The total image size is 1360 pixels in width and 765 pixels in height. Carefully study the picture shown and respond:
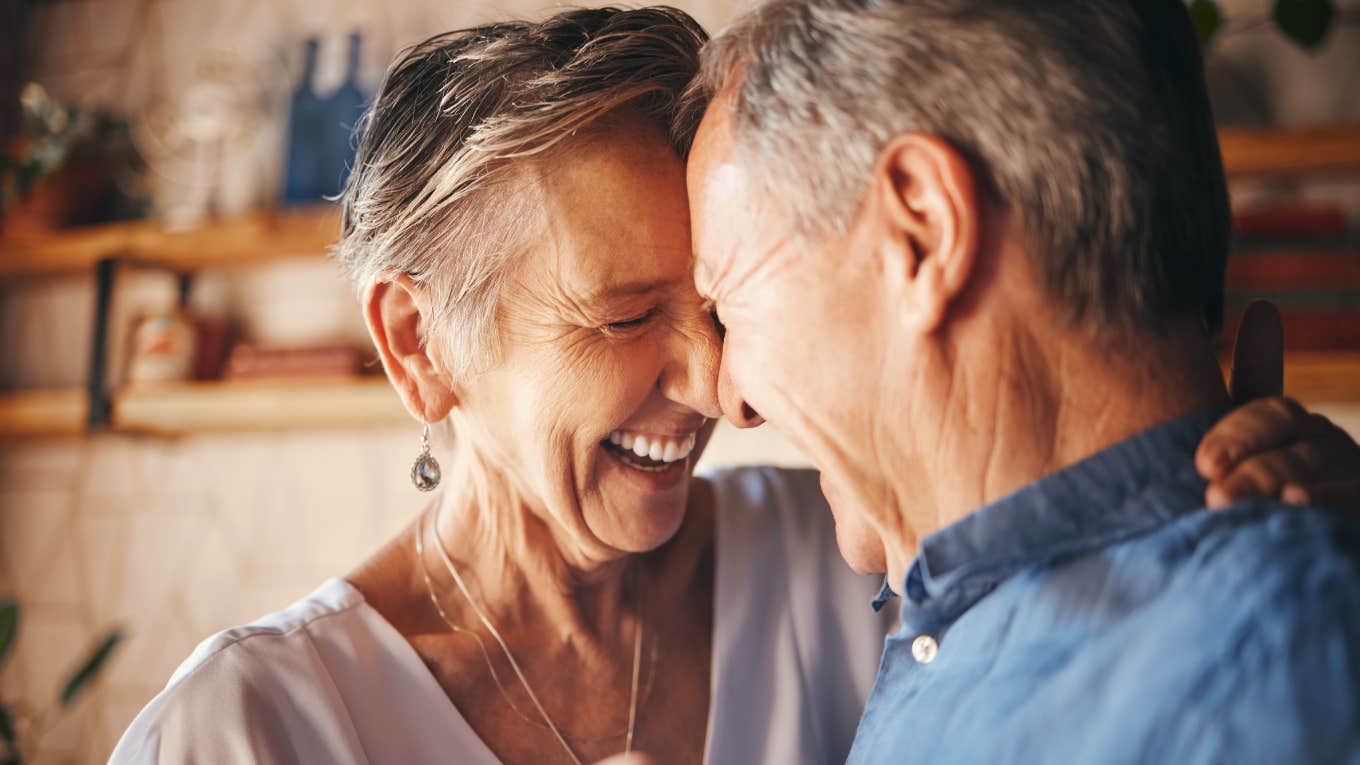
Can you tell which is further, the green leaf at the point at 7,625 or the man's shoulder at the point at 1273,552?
the green leaf at the point at 7,625

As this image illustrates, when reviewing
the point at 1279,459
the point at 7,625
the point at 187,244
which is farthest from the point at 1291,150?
the point at 7,625

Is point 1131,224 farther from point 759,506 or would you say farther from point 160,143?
point 160,143

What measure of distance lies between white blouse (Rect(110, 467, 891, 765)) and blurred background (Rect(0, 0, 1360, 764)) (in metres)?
1.20

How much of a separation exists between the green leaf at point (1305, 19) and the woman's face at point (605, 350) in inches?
58.0

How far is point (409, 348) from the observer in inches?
50.0

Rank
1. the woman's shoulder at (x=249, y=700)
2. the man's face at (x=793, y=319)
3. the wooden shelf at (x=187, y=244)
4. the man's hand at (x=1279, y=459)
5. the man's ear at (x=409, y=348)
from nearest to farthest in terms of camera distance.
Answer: the man's hand at (x=1279, y=459) → the man's face at (x=793, y=319) → the woman's shoulder at (x=249, y=700) → the man's ear at (x=409, y=348) → the wooden shelf at (x=187, y=244)

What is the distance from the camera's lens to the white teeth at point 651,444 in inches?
48.7

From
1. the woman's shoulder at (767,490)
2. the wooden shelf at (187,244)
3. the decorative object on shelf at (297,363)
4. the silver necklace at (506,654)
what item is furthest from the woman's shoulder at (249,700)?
the wooden shelf at (187,244)

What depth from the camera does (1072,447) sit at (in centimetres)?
79

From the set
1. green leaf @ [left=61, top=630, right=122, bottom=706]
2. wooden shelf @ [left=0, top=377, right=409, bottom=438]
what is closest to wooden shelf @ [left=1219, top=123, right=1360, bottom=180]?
wooden shelf @ [left=0, top=377, right=409, bottom=438]

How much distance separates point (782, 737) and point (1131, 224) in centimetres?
77

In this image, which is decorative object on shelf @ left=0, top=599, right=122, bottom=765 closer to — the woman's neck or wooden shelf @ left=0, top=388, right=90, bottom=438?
wooden shelf @ left=0, top=388, right=90, bottom=438

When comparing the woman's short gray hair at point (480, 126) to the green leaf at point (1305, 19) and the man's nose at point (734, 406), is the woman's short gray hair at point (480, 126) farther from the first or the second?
the green leaf at point (1305, 19)

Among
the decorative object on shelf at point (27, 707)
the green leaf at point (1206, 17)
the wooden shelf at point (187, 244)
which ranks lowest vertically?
the decorative object on shelf at point (27, 707)
